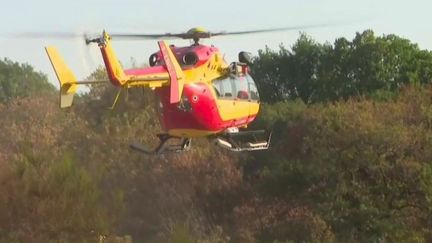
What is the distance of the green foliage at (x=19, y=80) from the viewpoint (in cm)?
7162

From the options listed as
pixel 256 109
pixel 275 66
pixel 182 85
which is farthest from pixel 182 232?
pixel 275 66

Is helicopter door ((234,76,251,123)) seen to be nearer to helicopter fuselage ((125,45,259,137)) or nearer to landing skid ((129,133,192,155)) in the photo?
helicopter fuselage ((125,45,259,137))

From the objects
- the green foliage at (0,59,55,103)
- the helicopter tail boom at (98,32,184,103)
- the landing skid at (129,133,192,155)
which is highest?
the helicopter tail boom at (98,32,184,103)

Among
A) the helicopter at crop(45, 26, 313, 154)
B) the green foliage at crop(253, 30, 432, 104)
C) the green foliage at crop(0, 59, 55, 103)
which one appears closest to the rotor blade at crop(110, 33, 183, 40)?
the helicopter at crop(45, 26, 313, 154)

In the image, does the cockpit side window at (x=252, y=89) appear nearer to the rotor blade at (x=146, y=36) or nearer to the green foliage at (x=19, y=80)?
the rotor blade at (x=146, y=36)

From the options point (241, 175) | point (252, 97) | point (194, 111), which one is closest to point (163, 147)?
point (194, 111)

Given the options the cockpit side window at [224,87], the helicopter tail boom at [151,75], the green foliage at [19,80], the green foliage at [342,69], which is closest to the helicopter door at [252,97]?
the cockpit side window at [224,87]

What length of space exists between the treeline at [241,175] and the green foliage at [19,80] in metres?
32.5

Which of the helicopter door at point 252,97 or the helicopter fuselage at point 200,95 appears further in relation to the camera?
the helicopter door at point 252,97

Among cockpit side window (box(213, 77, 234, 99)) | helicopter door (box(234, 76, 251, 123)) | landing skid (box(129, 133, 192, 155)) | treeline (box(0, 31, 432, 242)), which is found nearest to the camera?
cockpit side window (box(213, 77, 234, 99))

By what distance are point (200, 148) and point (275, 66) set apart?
10.5 m

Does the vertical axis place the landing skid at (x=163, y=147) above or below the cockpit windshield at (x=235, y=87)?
below

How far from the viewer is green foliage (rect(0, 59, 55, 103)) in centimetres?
7162

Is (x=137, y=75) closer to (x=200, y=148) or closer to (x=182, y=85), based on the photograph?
(x=182, y=85)
